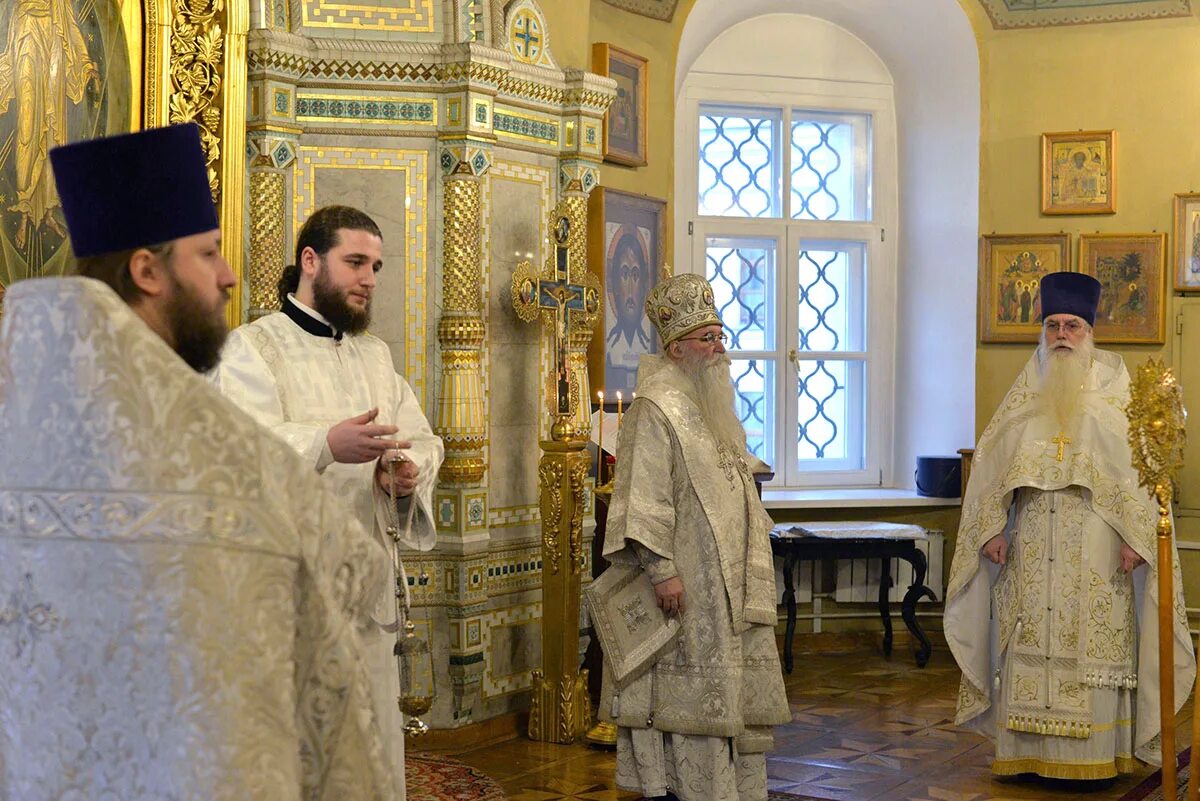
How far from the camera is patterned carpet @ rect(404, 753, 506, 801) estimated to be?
530 cm

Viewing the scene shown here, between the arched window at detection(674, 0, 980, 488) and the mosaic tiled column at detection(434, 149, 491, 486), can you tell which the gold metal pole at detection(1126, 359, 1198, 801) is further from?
the arched window at detection(674, 0, 980, 488)

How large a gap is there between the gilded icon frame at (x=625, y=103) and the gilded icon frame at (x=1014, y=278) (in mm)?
2352

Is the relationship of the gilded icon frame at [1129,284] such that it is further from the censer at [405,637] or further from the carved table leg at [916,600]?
the censer at [405,637]

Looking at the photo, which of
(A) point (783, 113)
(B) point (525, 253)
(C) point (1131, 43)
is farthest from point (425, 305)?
(C) point (1131, 43)

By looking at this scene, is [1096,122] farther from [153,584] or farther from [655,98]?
[153,584]

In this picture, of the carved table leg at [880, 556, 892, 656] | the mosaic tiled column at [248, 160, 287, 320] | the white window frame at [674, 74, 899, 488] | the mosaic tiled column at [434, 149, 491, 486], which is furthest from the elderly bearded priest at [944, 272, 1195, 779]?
the white window frame at [674, 74, 899, 488]

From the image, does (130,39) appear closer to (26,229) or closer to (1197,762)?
(26,229)

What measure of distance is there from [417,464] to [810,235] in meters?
5.93

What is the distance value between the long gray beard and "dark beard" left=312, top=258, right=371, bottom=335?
144cm

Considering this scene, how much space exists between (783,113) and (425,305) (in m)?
4.12

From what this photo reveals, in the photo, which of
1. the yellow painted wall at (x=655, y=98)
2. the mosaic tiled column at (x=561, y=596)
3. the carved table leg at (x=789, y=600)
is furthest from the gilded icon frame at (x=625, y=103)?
A: the carved table leg at (x=789, y=600)

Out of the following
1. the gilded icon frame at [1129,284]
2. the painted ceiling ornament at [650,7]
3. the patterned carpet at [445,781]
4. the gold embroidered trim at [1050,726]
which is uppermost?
the painted ceiling ornament at [650,7]

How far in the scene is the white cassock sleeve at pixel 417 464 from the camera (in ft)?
12.9

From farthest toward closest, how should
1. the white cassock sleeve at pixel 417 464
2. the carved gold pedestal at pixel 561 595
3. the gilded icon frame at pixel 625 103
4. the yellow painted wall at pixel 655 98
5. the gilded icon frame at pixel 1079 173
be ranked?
the gilded icon frame at pixel 1079 173 < the yellow painted wall at pixel 655 98 < the gilded icon frame at pixel 625 103 < the carved gold pedestal at pixel 561 595 < the white cassock sleeve at pixel 417 464
